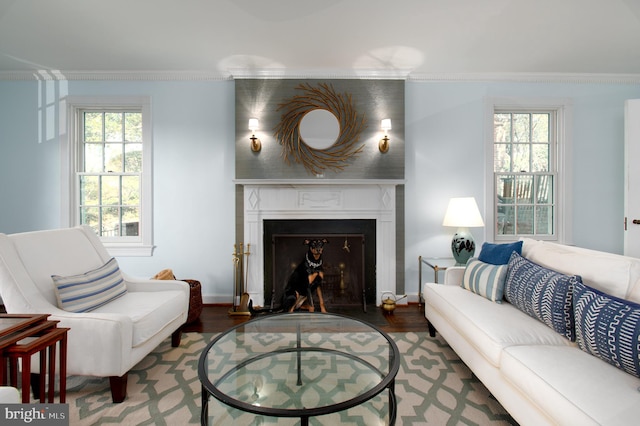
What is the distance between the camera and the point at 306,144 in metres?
3.06

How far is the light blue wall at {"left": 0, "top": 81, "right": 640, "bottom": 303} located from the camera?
3.17m

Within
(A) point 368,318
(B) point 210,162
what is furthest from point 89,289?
(A) point 368,318

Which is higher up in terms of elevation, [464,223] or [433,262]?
[464,223]

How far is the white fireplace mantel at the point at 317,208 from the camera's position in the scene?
3064 millimetres

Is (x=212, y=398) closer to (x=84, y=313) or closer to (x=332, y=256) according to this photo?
(x=84, y=313)

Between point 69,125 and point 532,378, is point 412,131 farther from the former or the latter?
point 69,125

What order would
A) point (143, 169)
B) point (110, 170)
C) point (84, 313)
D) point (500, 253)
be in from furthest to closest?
1. point (110, 170)
2. point (143, 169)
3. point (500, 253)
4. point (84, 313)

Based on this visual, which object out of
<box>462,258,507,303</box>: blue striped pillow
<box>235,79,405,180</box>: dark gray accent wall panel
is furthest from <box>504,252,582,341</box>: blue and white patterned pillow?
<box>235,79,405,180</box>: dark gray accent wall panel

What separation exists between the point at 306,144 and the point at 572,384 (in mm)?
2610

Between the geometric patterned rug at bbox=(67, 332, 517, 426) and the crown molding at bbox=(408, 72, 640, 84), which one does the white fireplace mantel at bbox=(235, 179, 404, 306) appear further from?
the crown molding at bbox=(408, 72, 640, 84)

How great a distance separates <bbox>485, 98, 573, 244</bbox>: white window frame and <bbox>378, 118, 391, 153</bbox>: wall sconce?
1126 mm

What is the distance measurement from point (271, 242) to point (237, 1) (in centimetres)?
208

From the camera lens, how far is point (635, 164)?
2883 mm

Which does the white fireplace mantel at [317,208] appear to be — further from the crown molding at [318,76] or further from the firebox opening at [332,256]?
the crown molding at [318,76]
